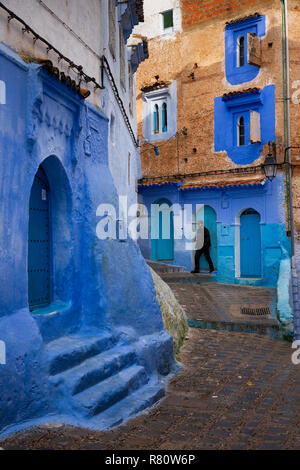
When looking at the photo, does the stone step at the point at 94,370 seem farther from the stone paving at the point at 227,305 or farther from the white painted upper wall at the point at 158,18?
the white painted upper wall at the point at 158,18

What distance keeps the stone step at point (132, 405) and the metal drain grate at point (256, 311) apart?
18.2ft

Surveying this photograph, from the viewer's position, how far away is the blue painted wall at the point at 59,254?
16.3 feet

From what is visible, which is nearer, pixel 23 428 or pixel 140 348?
pixel 23 428

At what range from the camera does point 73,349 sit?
5664 mm

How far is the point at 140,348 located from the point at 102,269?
1.22 metres

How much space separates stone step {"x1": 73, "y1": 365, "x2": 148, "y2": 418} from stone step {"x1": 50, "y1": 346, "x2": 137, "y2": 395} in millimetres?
65

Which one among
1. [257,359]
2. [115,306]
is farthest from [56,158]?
[257,359]

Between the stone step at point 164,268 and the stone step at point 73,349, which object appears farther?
the stone step at point 164,268

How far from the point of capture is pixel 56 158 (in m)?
6.43

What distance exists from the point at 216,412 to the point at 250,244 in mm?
11961

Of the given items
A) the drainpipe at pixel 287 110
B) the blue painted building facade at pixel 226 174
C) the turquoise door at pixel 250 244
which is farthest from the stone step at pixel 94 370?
the turquoise door at pixel 250 244

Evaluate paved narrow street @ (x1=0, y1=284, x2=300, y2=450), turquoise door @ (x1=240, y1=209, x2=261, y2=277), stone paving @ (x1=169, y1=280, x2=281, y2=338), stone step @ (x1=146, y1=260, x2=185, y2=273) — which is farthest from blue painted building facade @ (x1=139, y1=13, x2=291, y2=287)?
paved narrow street @ (x1=0, y1=284, x2=300, y2=450)

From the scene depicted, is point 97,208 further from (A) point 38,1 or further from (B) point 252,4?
(B) point 252,4

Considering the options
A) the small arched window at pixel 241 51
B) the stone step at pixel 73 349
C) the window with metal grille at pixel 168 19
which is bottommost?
the stone step at pixel 73 349
